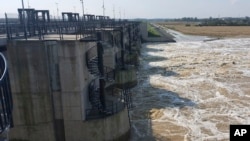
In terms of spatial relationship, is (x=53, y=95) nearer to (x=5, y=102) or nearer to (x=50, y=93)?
(x=50, y=93)

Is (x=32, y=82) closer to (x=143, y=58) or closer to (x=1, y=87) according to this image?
(x=1, y=87)

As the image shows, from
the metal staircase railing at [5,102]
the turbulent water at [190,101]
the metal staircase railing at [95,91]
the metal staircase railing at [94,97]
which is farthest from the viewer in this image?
the turbulent water at [190,101]

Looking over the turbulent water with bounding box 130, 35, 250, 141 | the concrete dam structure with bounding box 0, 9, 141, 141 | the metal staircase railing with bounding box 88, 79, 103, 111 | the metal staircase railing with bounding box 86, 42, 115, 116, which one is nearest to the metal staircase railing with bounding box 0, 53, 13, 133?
the concrete dam structure with bounding box 0, 9, 141, 141

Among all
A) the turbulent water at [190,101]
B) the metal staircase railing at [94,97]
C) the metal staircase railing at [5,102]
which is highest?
the metal staircase railing at [5,102]

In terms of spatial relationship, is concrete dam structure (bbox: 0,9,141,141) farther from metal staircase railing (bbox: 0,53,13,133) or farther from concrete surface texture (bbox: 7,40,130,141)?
metal staircase railing (bbox: 0,53,13,133)

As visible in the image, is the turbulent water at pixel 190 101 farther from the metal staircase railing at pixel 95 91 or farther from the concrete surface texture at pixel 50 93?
the concrete surface texture at pixel 50 93

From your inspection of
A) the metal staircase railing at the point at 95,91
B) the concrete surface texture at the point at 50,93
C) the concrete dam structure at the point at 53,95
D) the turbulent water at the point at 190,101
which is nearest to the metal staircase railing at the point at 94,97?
the metal staircase railing at the point at 95,91

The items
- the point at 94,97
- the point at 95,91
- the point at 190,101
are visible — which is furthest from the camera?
the point at 190,101

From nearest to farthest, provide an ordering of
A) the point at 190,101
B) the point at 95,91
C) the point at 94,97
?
the point at 94,97 → the point at 95,91 → the point at 190,101

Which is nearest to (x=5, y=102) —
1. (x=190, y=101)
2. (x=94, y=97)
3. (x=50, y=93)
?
(x=50, y=93)
